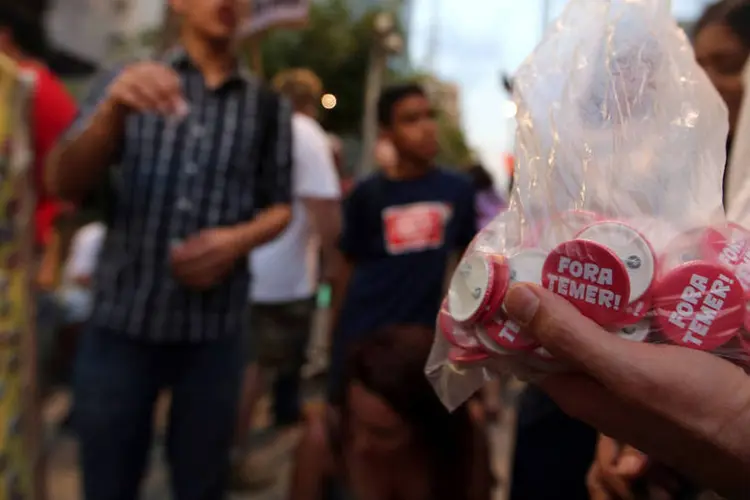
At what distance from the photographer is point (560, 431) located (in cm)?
119

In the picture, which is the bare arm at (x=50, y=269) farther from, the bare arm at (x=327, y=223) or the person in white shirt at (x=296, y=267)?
the bare arm at (x=327, y=223)

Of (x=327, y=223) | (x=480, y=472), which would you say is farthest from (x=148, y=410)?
(x=327, y=223)

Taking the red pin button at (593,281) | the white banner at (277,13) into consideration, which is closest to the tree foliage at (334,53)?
the white banner at (277,13)

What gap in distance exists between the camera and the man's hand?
1.42 m

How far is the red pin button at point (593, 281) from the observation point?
578 millimetres

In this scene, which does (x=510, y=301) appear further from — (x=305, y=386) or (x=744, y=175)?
(x=305, y=386)

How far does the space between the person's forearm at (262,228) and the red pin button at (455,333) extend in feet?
2.83

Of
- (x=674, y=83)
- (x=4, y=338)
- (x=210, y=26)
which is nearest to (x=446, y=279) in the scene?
(x=210, y=26)

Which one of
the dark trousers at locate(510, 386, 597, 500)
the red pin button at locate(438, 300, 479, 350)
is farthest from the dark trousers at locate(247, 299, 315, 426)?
the red pin button at locate(438, 300, 479, 350)

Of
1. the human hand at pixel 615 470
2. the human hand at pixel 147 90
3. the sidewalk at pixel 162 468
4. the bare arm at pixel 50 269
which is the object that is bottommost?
the sidewalk at pixel 162 468

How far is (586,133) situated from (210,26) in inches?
43.3

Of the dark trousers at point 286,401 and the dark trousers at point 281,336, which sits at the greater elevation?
the dark trousers at point 281,336

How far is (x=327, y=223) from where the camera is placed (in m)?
2.88

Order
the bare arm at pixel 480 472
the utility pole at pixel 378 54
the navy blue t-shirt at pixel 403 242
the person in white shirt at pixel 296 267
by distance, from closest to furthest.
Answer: the bare arm at pixel 480 472
the navy blue t-shirt at pixel 403 242
the person in white shirt at pixel 296 267
the utility pole at pixel 378 54
